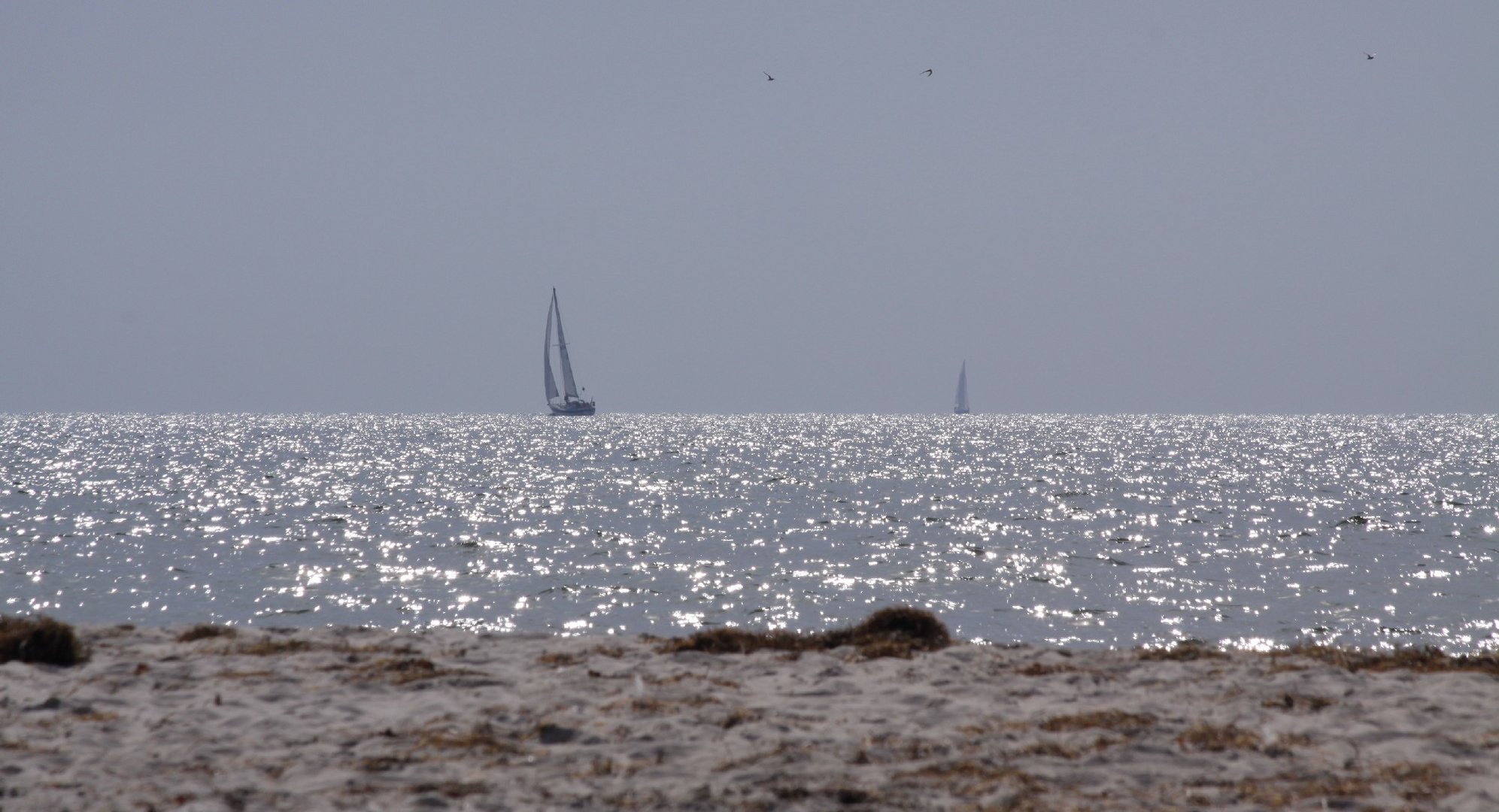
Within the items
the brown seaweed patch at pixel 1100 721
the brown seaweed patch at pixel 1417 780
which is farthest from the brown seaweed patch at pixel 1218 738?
the brown seaweed patch at pixel 1417 780

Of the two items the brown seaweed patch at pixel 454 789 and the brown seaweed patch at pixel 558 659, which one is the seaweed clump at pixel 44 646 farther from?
the brown seaweed patch at pixel 454 789

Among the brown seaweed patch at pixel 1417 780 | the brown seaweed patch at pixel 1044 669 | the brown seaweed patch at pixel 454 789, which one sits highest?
the brown seaweed patch at pixel 1417 780

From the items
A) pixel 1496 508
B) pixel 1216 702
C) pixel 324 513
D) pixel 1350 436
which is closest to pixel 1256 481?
pixel 1496 508

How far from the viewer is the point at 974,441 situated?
162 meters

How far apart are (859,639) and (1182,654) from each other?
152 inches

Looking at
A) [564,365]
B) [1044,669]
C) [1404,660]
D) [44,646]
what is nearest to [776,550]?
[1044,669]

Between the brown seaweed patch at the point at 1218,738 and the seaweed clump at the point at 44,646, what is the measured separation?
1160 cm

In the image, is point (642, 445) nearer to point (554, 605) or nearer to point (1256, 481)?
point (1256, 481)

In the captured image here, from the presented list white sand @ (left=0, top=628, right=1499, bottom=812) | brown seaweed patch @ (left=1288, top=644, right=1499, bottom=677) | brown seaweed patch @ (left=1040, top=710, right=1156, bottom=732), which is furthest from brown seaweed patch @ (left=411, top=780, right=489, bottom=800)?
brown seaweed patch @ (left=1288, top=644, right=1499, bottom=677)

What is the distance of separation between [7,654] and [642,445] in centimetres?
13038

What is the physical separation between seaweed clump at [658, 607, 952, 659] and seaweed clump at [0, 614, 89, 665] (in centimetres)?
666

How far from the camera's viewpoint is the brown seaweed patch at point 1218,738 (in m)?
8.83

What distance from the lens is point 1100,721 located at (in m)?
9.69

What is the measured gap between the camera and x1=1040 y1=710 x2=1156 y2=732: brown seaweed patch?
9.55 m
